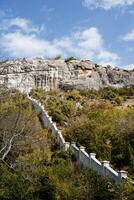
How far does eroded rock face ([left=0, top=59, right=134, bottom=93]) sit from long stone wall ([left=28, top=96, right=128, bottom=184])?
1756cm

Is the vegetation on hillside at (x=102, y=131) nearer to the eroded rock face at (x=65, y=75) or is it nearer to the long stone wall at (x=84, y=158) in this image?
the long stone wall at (x=84, y=158)

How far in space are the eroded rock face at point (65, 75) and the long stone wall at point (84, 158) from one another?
17.6 meters

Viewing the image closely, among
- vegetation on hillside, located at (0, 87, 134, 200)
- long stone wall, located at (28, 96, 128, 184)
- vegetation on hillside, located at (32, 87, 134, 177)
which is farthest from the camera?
vegetation on hillside, located at (32, 87, 134, 177)

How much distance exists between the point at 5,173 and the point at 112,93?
35271 mm

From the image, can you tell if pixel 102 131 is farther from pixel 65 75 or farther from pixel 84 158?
pixel 65 75

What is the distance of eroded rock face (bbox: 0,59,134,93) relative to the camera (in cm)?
5984

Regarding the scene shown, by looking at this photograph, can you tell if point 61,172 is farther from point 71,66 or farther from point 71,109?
point 71,66

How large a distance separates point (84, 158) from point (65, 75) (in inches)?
1447

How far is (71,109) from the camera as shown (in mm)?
44375

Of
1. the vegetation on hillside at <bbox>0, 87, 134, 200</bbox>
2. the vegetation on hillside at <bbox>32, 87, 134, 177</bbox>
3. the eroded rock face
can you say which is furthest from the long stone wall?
the eroded rock face

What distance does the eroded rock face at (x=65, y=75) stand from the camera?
5984cm

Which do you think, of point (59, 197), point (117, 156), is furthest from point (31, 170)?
point (117, 156)

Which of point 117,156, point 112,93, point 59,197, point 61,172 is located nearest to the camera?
point 59,197

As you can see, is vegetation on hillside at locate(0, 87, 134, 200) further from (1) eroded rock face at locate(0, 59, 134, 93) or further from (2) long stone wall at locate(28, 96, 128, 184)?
(1) eroded rock face at locate(0, 59, 134, 93)
